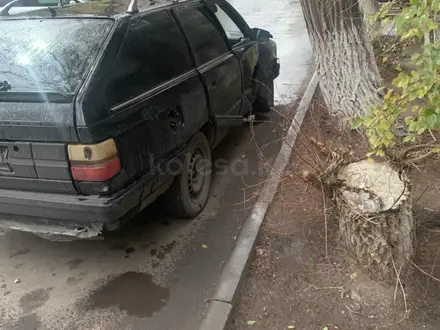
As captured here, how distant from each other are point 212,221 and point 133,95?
56.4 inches

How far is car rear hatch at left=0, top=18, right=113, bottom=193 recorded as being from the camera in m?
2.80

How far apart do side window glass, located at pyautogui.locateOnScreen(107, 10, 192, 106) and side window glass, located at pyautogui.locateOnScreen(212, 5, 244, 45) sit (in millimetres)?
1298

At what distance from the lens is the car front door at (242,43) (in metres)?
4.97

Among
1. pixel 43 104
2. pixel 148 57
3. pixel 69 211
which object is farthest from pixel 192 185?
pixel 43 104

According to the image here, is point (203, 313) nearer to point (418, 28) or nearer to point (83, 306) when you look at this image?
point (83, 306)

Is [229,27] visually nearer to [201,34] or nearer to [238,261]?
[201,34]

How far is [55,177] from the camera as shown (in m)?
2.90

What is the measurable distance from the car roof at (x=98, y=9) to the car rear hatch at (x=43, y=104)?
0.24 metres

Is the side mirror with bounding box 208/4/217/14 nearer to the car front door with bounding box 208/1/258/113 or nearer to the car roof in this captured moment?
the car front door with bounding box 208/1/258/113

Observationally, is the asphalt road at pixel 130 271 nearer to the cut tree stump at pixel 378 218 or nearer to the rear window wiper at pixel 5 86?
the cut tree stump at pixel 378 218

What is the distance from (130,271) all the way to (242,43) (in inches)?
117

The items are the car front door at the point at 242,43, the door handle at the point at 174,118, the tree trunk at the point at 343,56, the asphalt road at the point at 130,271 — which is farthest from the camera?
the car front door at the point at 242,43

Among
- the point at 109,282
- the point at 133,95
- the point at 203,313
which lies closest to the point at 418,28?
the point at 133,95

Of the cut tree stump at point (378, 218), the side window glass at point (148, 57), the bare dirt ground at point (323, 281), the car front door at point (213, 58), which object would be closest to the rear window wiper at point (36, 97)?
the side window glass at point (148, 57)
